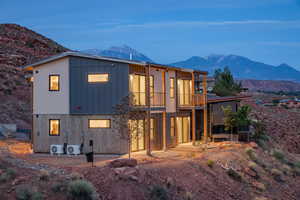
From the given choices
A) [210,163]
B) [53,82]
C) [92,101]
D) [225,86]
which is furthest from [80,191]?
[225,86]

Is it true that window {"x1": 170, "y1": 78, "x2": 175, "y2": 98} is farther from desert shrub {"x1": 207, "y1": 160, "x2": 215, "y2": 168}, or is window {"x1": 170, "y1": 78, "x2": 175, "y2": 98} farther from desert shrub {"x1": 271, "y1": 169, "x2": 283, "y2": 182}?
desert shrub {"x1": 271, "y1": 169, "x2": 283, "y2": 182}

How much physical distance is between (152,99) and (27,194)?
12708 millimetres

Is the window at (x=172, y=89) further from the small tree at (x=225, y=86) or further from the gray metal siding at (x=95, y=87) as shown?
the small tree at (x=225, y=86)

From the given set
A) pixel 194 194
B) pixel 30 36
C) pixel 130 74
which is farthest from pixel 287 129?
pixel 30 36

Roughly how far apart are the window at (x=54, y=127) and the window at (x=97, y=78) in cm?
326

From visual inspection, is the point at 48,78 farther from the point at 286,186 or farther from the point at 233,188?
the point at 286,186

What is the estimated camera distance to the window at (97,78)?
22877 mm

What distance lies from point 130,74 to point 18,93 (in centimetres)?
2658

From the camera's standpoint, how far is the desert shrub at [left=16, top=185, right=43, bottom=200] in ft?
42.7

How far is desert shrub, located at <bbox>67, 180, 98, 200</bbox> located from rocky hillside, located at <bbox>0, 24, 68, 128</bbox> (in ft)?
78.3

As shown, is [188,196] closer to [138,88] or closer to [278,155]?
[138,88]

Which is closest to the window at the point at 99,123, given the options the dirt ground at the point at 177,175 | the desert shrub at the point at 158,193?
the dirt ground at the point at 177,175

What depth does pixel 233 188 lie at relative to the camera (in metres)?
18.9

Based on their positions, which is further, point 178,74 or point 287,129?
point 287,129
